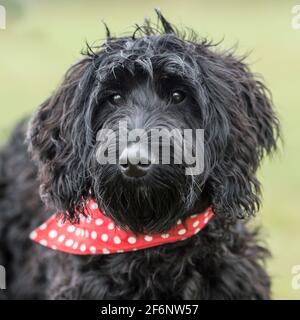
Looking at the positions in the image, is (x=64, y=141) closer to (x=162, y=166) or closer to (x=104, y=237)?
(x=104, y=237)

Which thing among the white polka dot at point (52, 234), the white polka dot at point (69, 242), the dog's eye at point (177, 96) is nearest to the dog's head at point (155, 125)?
the dog's eye at point (177, 96)

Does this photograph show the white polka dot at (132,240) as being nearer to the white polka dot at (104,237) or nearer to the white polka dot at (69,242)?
the white polka dot at (104,237)

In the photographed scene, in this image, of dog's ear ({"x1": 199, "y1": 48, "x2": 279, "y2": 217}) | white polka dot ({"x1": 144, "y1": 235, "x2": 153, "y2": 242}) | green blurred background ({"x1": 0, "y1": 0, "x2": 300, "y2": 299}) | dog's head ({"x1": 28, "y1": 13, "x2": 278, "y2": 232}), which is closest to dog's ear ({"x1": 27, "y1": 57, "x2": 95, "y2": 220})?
dog's head ({"x1": 28, "y1": 13, "x2": 278, "y2": 232})

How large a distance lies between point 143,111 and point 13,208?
79.5 inches

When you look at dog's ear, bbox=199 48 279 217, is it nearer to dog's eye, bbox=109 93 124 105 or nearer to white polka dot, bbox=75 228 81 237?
dog's eye, bbox=109 93 124 105

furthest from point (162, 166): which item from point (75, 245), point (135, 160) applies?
point (75, 245)

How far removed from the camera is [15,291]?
5.62m

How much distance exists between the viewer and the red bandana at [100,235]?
13.3 feet

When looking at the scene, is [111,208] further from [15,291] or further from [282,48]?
[282,48]

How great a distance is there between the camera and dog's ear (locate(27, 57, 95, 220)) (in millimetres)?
4035

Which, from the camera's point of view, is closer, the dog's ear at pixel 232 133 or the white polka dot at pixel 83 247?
the dog's ear at pixel 232 133

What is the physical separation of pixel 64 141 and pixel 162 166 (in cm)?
73

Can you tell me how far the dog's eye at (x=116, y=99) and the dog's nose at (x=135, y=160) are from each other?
0.49m
